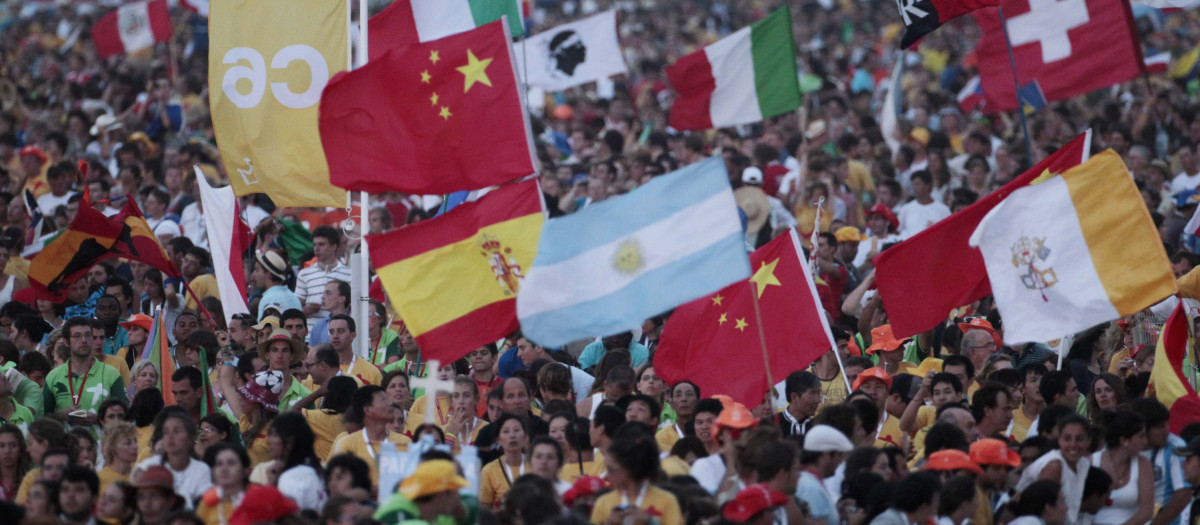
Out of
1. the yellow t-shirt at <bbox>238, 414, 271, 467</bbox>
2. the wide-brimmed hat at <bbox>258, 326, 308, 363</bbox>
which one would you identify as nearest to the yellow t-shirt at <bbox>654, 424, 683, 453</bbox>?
Answer: the yellow t-shirt at <bbox>238, 414, 271, 467</bbox>

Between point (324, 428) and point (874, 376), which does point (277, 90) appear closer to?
point (324, 428)

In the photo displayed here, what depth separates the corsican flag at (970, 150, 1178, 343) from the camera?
9.00 meters

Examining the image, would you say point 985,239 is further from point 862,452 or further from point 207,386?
point 207,386

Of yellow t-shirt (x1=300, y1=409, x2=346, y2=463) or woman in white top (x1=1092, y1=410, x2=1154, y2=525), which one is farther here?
yellow t-shirt (x1=300, y1=409, x2=346, y2=463)

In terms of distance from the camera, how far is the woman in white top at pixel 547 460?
824 cm

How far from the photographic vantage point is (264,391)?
34.4 ft

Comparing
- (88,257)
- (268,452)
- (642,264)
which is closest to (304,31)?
(88,257)

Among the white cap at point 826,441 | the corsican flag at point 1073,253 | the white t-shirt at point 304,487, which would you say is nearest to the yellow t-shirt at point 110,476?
the white t-shirt at point 304,487

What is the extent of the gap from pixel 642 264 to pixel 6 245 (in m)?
8.35

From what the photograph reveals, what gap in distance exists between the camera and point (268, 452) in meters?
9.70

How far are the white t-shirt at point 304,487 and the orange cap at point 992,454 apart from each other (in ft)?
11.2

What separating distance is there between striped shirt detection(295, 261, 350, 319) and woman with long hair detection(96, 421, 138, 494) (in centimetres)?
440

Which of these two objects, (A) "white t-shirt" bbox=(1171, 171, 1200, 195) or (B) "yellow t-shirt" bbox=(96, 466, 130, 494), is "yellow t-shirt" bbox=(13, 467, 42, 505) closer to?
(B) "yellow t-shirt" bbox=(96, 466, 130, 494)

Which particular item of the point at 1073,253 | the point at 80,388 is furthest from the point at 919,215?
the point at 80,388
